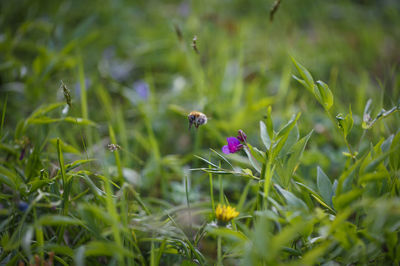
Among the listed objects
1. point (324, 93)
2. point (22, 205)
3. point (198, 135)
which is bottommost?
point (198, 135)

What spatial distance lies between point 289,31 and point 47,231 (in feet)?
9.28

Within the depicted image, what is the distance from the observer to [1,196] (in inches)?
39.9

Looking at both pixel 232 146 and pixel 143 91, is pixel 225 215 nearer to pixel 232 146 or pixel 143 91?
pixel 232 146

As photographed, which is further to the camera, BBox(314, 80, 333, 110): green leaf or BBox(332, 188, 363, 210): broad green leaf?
BBox(314, 80, 333, 110): green leaf

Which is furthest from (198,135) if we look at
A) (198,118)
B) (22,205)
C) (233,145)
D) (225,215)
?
(22,205)

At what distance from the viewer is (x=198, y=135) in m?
1.70

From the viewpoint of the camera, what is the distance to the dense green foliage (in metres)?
0.86

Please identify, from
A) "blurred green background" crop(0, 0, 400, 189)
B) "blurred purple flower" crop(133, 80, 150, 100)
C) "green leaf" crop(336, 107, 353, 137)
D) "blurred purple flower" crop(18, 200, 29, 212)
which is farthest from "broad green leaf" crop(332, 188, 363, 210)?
"blurred purple flower" crop(133, 80, 150, 100)

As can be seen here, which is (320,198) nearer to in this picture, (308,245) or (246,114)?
(308,245)

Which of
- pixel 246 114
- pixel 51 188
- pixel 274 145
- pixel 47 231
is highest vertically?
pixel 274 145

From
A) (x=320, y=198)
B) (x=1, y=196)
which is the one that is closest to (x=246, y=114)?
(x=320, y=198)

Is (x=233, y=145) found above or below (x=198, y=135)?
above

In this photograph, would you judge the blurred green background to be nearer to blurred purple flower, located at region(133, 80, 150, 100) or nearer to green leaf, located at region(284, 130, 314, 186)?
blurred purple flower, located at region(133, 80, 150, 100)

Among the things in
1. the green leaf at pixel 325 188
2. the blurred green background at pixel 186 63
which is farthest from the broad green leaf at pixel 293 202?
the blurred green background at pixel 186 63
